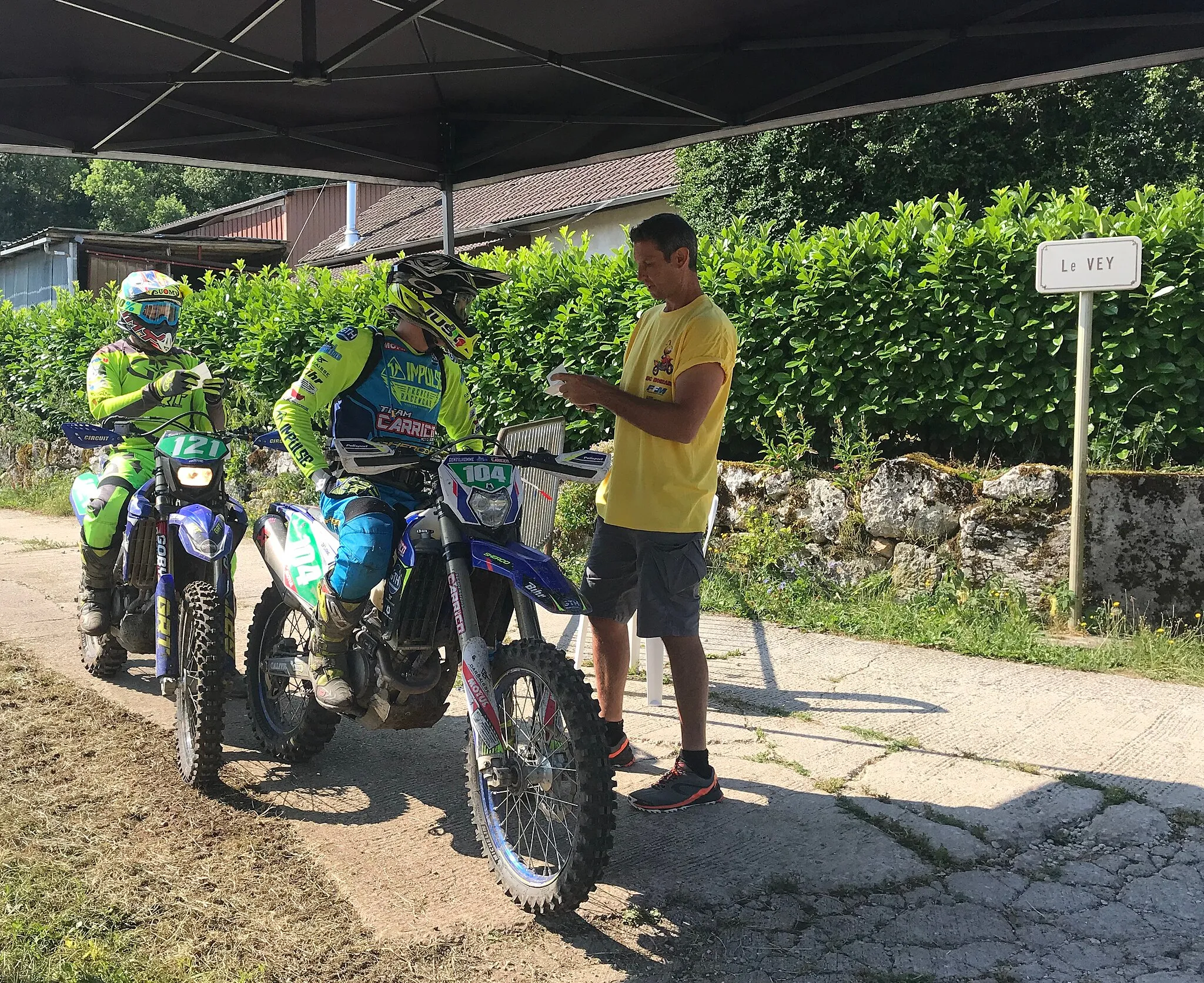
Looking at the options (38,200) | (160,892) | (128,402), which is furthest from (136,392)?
(38,200)

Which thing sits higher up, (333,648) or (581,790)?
(333,648)

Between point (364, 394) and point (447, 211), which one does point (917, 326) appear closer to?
point (447, 211)

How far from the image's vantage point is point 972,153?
47.4ft

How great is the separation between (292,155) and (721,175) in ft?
31.5

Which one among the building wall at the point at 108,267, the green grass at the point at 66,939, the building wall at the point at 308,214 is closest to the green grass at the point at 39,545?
the green grass at the point at 66,939

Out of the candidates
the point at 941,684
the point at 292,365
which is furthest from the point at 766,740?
the point at 292,365

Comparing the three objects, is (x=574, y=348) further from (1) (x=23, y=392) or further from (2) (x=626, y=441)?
(1) (x=23, y=392)

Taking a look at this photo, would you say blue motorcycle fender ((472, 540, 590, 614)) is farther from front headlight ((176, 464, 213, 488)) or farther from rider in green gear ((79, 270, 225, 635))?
rider in green gear ((79, 270, 225, 635))

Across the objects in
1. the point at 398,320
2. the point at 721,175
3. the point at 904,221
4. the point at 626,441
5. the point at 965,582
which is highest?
the point at 721,175

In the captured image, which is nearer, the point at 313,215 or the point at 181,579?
the point at 181,579

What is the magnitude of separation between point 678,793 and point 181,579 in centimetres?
259

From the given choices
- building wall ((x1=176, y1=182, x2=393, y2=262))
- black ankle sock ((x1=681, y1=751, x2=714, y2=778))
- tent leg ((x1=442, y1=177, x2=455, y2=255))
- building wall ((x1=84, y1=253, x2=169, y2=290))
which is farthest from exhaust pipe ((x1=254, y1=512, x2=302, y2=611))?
building wall ((x1=176, y1=182, x2=393, y2=262))

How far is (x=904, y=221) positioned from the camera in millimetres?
7445

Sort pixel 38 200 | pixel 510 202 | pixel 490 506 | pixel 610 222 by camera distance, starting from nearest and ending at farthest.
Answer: pixel 490 506 < pixel 610 222 < pixel 510 202 < pixel 38 200
